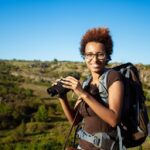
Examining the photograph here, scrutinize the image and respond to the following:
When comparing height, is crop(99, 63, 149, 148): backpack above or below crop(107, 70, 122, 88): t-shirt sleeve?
below

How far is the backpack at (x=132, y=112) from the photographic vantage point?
2.94 m

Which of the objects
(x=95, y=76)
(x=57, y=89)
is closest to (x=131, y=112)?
(x=95, y=76)

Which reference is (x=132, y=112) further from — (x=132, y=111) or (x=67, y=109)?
(x=67, y=109)

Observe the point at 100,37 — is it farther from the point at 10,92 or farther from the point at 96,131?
the point at 10,92

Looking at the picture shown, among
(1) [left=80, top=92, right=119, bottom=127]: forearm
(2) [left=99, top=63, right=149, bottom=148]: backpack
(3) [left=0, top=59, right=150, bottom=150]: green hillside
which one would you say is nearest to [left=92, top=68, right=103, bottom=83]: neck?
(2) [left=99, top=63, right=149, bottom=148]: backpack

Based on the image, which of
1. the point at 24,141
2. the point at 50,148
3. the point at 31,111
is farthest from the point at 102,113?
the point at 31,111

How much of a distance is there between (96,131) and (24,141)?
23.8 metres

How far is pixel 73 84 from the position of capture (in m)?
2.92

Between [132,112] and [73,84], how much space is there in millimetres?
498

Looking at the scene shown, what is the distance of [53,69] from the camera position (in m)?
91.8

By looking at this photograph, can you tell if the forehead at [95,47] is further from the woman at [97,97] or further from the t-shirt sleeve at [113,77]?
the t-shirt sleeve at [113,77]

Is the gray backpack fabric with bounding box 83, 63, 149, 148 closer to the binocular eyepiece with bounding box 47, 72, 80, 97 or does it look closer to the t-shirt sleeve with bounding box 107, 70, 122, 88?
the t-shirt sleeve with bounding box 107, 70, 122, 88

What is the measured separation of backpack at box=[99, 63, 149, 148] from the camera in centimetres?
294

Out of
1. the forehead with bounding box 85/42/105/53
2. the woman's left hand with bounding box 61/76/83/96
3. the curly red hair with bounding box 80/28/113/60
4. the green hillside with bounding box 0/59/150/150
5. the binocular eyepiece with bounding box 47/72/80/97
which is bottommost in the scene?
the green hillside with bounding box 0/59/150/150
